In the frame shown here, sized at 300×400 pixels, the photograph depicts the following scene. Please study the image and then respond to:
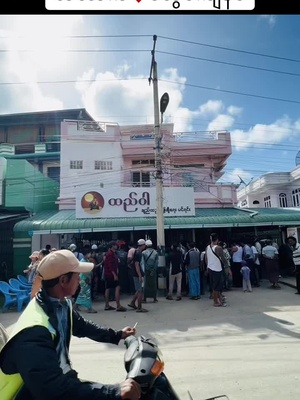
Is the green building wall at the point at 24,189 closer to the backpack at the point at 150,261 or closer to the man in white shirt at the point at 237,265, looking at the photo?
the backpack at the point at 150,261

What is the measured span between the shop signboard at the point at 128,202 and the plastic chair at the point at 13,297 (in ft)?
14.3

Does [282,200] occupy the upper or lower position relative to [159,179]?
upper

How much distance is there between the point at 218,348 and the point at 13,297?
620cm

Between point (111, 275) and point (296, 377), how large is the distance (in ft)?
16.3

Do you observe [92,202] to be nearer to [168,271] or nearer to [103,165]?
[168,271]

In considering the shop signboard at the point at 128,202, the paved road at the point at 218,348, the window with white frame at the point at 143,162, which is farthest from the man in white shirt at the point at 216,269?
the window with white frame at the point at 143,162

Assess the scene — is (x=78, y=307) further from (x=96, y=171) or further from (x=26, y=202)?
(x=96, y=171)

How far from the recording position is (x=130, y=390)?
4.61 feet

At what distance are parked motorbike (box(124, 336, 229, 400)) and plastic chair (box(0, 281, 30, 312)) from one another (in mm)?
7261

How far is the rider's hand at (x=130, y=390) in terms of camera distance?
4.56 feet

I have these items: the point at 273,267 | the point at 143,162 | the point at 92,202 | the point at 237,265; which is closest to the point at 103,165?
the point at 143,162

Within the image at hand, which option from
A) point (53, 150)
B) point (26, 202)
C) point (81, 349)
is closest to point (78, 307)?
point (81, 349)

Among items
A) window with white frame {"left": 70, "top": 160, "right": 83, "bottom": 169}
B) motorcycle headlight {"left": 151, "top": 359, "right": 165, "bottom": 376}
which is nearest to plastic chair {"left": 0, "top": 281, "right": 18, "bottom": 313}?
motorcycle headlight {"left": 151, "top": 359, "right": 165, "bottom": 376}

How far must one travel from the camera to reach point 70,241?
45.7 feet
